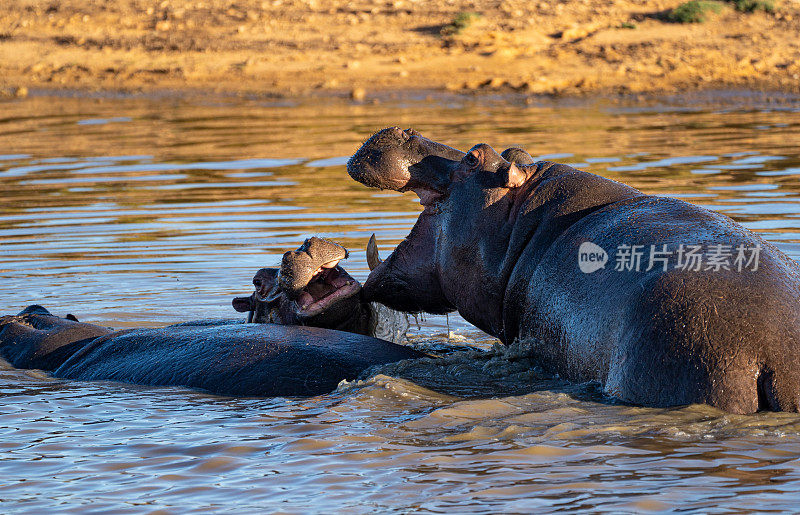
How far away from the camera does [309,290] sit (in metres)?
6.00

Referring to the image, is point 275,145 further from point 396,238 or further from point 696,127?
point 396,238

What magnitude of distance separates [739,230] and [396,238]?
539 centimetres

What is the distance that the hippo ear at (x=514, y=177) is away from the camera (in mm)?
5293

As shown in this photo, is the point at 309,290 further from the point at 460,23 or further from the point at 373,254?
the point at 460,23

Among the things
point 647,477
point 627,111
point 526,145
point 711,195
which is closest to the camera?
point 647,477

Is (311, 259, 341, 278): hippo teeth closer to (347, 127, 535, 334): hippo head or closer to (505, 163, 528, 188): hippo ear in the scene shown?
(347, 127, 535, 334): hippo head

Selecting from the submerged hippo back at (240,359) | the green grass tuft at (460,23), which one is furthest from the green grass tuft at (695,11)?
the submerged hippo back at (240,359)

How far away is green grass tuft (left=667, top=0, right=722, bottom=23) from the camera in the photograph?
2408cm

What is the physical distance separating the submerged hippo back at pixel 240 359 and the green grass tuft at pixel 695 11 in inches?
783

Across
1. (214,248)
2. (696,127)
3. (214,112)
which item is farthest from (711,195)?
(214,112)

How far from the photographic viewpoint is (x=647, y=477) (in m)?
3.84

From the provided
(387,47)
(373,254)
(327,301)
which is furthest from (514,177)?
(387,47)

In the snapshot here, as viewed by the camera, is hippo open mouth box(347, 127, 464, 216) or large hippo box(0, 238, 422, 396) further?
hippo open mouth box(347, 127, 464, 216)

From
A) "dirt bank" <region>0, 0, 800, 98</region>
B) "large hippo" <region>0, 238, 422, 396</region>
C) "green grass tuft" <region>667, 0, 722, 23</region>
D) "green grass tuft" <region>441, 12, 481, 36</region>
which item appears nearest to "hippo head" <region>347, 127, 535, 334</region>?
"large hippo" <region>0, 238, 422, 396</region>
